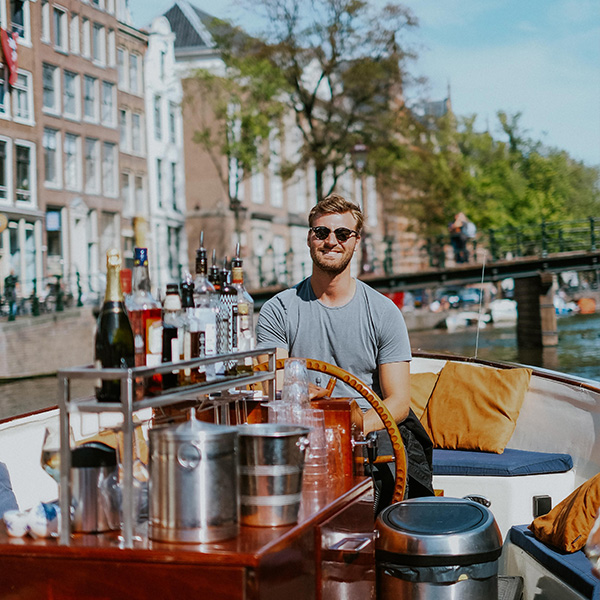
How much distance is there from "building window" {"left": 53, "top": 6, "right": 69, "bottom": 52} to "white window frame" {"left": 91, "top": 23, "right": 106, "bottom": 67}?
4.53 ft

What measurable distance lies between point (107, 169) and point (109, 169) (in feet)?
0.43

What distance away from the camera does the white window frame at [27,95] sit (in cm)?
2239

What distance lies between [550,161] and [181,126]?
1457cm

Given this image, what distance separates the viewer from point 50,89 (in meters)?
24.2

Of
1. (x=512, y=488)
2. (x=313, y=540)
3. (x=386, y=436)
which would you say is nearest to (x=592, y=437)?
(x=512, y=488)

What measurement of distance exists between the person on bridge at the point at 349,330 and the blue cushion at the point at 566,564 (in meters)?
0.44

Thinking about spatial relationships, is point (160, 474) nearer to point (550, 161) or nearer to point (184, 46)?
point (184, 46)

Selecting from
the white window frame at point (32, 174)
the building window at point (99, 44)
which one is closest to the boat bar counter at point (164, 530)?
the white window frame at point (32, 174)

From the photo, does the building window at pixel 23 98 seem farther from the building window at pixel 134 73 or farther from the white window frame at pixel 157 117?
the white window frame at pixel 157 117

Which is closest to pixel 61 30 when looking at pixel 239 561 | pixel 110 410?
pixel 110 410

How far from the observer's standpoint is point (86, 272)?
24.6 meters

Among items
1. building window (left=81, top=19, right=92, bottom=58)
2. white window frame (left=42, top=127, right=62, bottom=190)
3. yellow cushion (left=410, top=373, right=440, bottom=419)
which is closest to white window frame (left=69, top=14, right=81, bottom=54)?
building window (left=81, top=19, right=92, bottom=58)

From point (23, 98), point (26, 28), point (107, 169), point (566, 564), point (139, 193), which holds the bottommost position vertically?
point (566, 564)

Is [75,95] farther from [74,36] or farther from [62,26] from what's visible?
[62,26]
